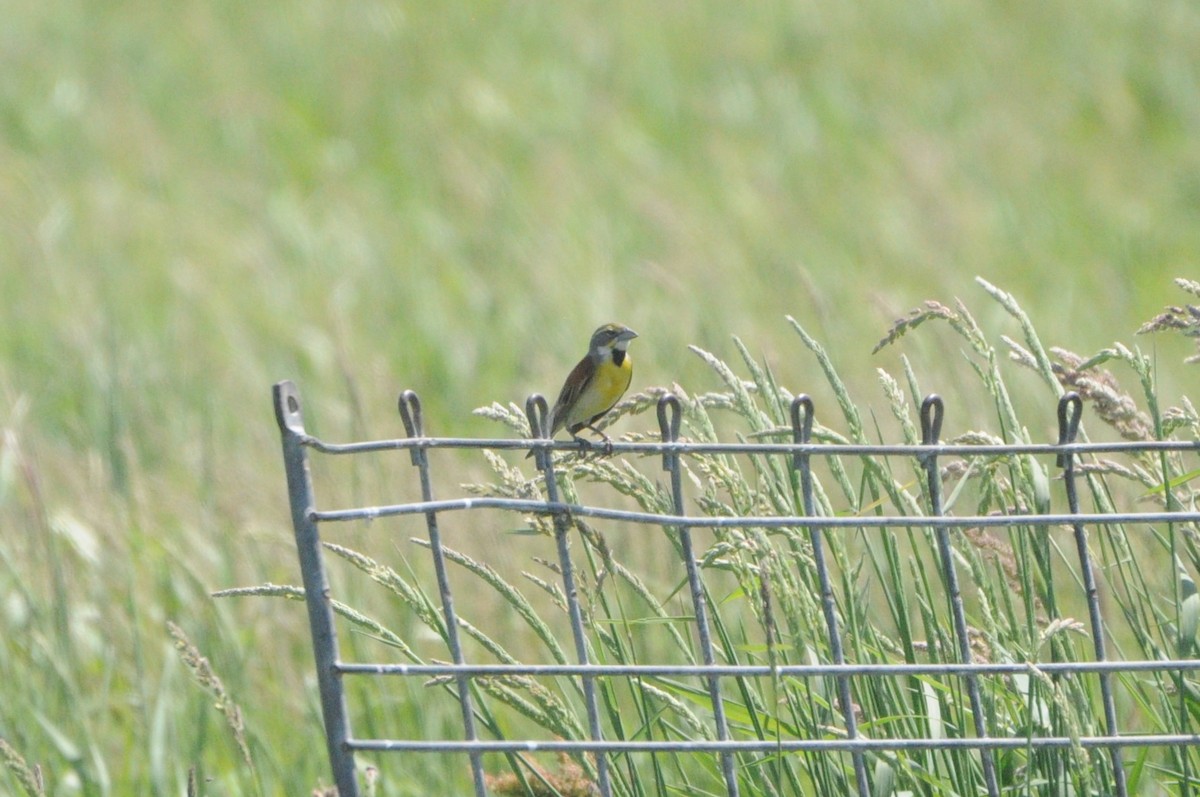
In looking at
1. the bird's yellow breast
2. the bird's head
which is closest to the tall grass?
the bird's yellow breast

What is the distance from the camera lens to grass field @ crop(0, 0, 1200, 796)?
415cm

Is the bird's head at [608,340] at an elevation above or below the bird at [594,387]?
above

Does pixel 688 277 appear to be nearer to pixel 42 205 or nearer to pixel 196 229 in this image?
pixel 196 229

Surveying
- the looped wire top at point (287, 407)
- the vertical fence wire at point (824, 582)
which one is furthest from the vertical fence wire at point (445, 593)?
the vertical fence wire at point (824, 582)

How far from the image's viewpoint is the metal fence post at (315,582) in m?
2.11

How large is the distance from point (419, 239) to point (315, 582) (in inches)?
319

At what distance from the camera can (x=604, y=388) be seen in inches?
144

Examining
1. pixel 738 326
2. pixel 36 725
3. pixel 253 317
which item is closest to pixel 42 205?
pixel 253 317

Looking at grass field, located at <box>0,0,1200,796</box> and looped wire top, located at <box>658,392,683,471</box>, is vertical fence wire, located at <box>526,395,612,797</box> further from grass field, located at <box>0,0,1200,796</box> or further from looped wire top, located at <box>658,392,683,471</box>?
grass field, located at <box>0,0,1200,796</box>

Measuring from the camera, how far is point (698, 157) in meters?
11.6

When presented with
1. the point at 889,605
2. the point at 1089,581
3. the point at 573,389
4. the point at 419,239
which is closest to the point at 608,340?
the point at 573,389

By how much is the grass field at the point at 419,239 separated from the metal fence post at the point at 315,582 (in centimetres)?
108

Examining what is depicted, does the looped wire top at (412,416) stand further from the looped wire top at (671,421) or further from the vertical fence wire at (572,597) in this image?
the looped wire top at (671,421)

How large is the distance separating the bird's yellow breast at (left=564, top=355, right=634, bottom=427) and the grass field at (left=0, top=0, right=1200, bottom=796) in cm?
26
